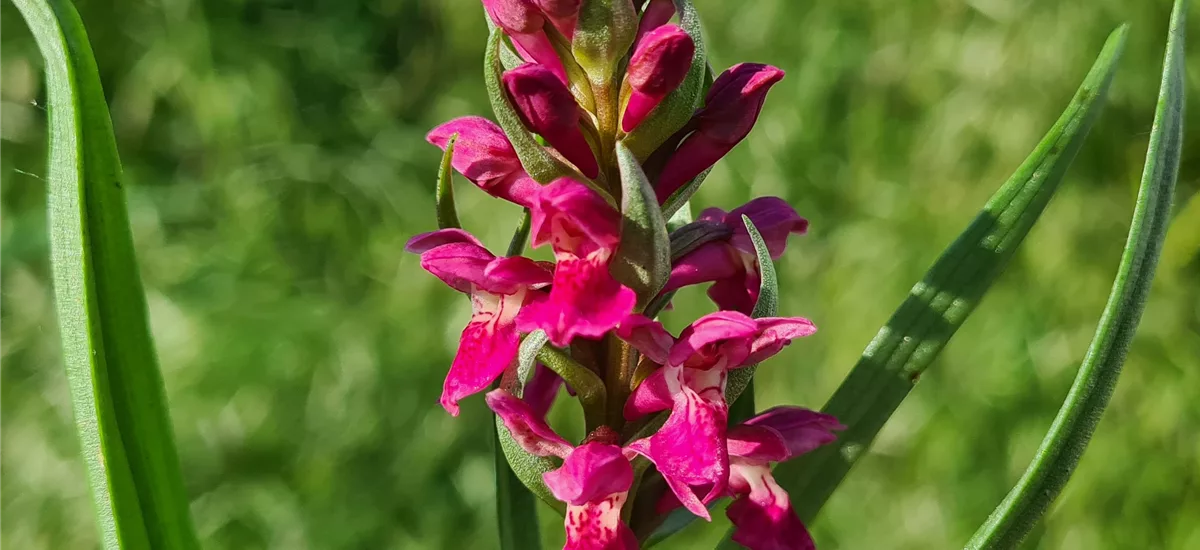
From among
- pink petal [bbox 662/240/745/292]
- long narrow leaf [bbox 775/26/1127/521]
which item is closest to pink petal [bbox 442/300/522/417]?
pink petal [bbox 662/240/745/292]

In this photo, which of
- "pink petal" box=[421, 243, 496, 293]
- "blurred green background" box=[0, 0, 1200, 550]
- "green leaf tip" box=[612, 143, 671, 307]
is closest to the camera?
"green leaf tip" box=[612, 143, 671, 307]

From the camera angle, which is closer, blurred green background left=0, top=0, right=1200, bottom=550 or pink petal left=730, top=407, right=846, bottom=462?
pink petal left=730, top=407, right=846, bottom=462

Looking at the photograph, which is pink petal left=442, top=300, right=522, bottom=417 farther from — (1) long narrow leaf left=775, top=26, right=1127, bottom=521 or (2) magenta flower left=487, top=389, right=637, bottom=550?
(1) long narrow leaf left=775, top=26, right=1127, bottom=521

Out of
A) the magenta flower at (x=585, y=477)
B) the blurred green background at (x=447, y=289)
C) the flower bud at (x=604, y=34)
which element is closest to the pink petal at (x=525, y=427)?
the magenta flower at (x=585, y=477)

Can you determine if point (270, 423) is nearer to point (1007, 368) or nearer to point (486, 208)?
point (486, 208)

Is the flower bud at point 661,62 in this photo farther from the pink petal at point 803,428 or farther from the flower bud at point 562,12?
the pink petal at point 803,428

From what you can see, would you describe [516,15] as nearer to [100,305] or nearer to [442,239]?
[442,239]
